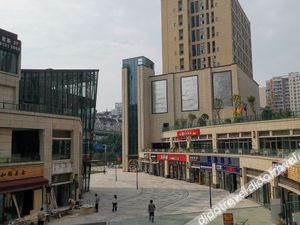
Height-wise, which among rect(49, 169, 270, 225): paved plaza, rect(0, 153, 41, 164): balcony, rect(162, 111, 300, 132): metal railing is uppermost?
rect(162, 111, 300, 132): metal railing

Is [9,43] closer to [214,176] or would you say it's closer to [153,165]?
[214,176]

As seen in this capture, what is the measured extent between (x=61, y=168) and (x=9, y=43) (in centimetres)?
1397

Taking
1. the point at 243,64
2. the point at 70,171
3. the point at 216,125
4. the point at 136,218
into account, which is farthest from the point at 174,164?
the point at 243,64

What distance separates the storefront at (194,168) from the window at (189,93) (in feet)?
71.5

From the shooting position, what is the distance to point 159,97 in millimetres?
84250

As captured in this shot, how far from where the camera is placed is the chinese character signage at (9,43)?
3544 centimetres

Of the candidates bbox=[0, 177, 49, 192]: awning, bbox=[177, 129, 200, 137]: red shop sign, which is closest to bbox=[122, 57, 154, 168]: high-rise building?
bbox=[177, 129, 200, 137]: red shop sign

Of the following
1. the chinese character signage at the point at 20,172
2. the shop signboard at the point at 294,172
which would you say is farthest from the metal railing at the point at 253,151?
the chinese character signage at the point at 20,172

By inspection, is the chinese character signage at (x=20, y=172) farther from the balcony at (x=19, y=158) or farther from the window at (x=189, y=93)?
the window at (x=189, y=93)

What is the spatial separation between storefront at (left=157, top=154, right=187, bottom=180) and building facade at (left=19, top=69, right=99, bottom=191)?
636 inches

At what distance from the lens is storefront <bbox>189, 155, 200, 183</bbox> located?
2239 inches

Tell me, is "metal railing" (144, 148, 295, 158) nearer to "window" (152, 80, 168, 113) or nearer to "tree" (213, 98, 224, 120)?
"tree" (213, 98, 224, 120)

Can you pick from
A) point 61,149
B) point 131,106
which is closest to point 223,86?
point 131,106

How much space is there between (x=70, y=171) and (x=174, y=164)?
32.4 m
